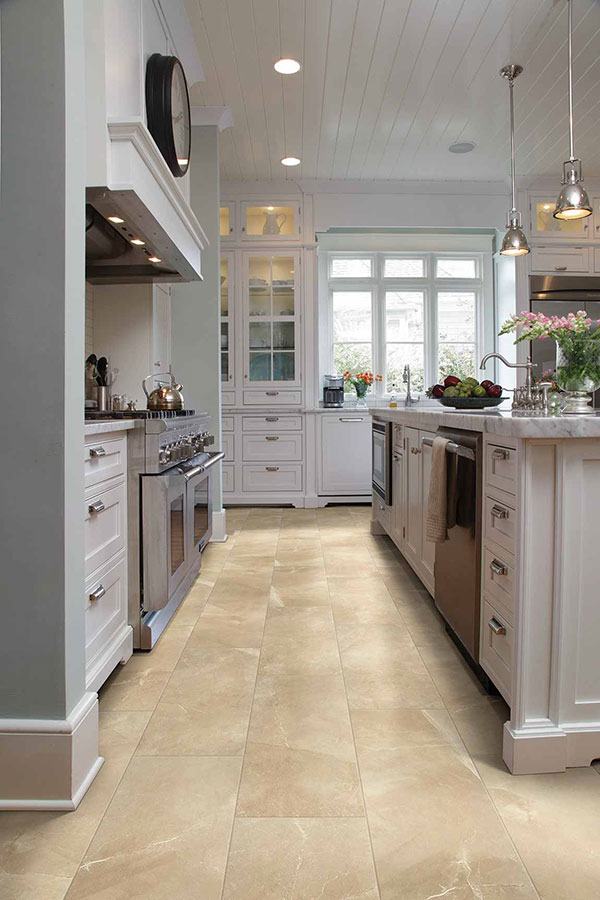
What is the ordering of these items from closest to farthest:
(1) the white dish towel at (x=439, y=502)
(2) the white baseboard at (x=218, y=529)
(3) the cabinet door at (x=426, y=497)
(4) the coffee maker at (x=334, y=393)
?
(1) the white dish towel at (x=439, y=502), (3) the cabinet door at (x=426, y=497), (2) the white baseboard at (x=218, y=529), (4) the coffee maker at (x=334, y=393)

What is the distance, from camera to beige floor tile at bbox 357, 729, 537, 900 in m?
1.12

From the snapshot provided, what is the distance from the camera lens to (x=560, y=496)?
1447 millimetres

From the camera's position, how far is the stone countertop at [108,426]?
5.87 ft

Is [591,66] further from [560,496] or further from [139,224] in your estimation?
[560,496]

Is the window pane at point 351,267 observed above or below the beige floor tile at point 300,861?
above

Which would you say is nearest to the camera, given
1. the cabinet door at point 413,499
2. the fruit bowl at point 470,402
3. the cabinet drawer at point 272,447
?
the cabinet door at point 413,499

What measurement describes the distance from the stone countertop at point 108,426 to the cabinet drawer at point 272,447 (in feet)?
11.0

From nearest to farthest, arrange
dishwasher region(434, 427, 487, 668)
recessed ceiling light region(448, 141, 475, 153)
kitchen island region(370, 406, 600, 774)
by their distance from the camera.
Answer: kitchen island region(370, 406, 600, 774)
dishwasher region(434, 427, 487, 668)
recessed ceiling light region(448, 141, 475, 153)

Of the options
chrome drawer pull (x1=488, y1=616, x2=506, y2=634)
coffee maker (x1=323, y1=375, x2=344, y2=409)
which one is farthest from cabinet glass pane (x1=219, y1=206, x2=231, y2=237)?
chrome drawer pull (x1=488, y1=616, x2=506, y2=634)

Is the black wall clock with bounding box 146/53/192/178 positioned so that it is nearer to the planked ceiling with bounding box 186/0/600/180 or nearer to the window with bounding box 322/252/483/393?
the planked ceiling with bounding box 186/0/600/180

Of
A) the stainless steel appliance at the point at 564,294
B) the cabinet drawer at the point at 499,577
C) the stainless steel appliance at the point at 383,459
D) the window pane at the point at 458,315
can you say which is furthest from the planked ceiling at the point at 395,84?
the cabinet drawer at the point at 499,577

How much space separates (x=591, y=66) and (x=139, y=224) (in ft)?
9.26

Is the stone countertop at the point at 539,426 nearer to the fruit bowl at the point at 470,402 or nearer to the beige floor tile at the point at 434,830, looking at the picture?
the beige floor tile at the point at 434,830

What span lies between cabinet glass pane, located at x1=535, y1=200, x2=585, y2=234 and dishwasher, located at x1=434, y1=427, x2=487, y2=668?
3992 millimetres
